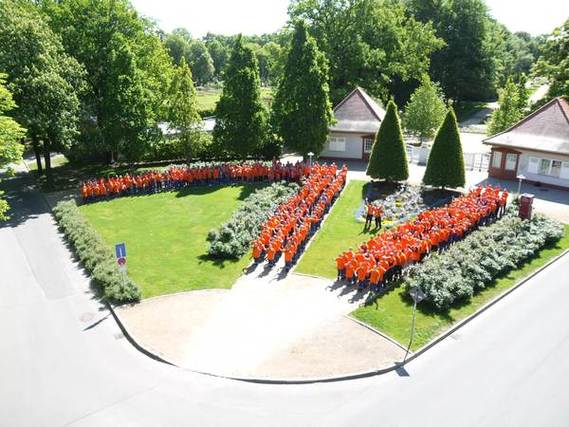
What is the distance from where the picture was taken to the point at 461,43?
64.8 m

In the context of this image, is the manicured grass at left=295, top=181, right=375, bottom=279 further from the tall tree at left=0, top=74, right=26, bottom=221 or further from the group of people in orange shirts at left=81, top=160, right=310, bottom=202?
the tall tree at left=0, top=74, right=26, bottom=221

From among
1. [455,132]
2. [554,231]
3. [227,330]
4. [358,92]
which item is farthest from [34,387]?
[358,92]

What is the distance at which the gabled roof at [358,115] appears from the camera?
119ft

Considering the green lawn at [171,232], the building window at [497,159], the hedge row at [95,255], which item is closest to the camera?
the hedge row at [95,255]

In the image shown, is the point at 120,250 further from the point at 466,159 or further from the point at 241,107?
the point at 466,159

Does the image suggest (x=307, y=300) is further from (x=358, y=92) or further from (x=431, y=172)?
(x=358, y=92)

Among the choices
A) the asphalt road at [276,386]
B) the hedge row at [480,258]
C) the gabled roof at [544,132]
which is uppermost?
the gabled roof at [544,132]

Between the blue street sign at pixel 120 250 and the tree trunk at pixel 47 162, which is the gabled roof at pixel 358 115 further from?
the blue street sign at pixel 120 250

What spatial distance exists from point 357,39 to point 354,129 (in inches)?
459

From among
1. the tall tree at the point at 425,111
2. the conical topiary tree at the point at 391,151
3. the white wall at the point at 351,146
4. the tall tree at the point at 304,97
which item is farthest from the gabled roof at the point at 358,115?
the conical topiary tree at the point at 391,151

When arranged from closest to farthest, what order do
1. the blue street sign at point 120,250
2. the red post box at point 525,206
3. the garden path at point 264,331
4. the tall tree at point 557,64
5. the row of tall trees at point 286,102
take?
the garden path at point 264,331, the blue street sign at point 120,250, the red post box at point 525,206, the row of tall trees at point 286,102, the tall tree at point 557,64

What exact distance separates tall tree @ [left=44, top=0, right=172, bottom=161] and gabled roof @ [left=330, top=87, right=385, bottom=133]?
13.3 metres

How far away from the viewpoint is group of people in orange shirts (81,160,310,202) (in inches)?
1138

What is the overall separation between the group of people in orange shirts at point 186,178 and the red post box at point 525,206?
1188 centimetres
